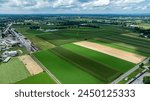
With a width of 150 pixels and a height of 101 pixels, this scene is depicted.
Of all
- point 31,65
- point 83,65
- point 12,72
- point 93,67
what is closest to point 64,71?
point 83,65

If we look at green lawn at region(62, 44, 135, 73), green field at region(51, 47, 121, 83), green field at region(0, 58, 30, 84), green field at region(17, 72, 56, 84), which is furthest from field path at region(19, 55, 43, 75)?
green lawn at region(62, 44, 135, 73)

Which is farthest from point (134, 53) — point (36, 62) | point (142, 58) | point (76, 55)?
point (36, 62)

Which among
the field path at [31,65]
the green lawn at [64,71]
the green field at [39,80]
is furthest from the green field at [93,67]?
the green field at [39,80]

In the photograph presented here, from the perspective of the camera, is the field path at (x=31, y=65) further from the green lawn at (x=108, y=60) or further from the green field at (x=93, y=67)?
the green lawn at (x=108, y=60)

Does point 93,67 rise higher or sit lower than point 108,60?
lower

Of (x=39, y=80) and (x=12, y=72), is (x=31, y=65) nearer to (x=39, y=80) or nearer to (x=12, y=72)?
(x=12, y=72)
